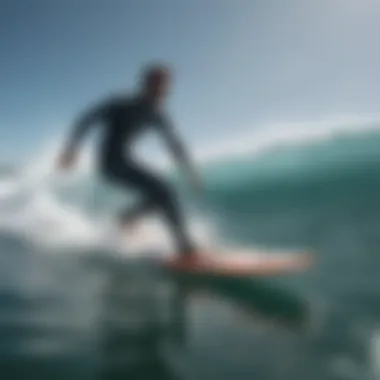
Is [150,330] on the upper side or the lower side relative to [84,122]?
lower

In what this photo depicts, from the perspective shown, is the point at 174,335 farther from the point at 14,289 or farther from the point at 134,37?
the point at 134,37

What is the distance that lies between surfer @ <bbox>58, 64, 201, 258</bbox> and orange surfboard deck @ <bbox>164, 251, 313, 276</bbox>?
3 cm

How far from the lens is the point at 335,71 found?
7.06 ft

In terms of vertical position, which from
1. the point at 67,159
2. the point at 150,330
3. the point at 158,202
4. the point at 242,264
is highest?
the point at 67,159

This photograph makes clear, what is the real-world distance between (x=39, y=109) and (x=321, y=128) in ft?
2.56

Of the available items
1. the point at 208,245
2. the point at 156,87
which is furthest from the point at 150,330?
the point at 156,87

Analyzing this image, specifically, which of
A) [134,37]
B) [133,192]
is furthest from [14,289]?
[134,37]

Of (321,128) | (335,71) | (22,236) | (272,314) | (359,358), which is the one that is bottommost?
(359,358)

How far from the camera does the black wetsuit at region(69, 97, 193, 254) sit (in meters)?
2.09

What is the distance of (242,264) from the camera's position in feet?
6.92

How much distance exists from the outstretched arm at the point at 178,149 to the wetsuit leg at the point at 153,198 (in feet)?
0.23

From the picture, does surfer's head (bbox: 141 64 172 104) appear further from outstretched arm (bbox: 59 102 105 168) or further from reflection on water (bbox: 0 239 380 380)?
reflection on water (bbox: 0 239 380 380)

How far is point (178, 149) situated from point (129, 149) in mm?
133

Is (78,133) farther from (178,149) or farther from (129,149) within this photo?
(178,149)
